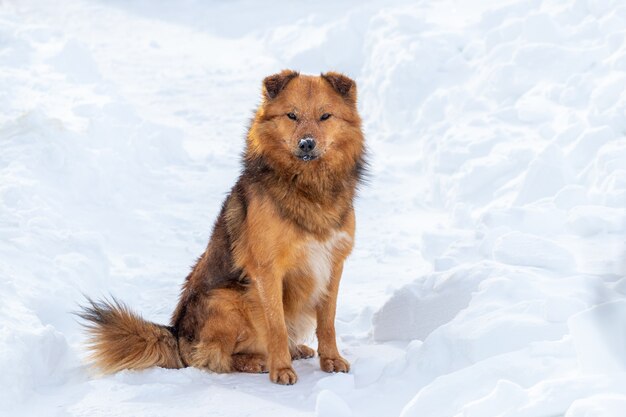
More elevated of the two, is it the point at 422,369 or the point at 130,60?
the point at 130,60

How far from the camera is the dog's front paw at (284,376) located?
14.3 ft

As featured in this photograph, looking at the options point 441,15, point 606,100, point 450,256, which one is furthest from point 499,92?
point 450,256

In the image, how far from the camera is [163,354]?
453 centimetres

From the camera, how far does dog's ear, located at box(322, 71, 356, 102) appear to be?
4562mm

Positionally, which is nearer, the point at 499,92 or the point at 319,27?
the point at 499,92

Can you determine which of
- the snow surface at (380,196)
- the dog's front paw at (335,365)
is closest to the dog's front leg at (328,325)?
the dog's front paw at (335,365)

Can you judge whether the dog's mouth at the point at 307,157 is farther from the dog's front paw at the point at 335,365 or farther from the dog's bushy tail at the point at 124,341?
the dog's bushy tail at the point at 124,341

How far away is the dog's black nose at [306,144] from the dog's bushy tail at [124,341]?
1264mm

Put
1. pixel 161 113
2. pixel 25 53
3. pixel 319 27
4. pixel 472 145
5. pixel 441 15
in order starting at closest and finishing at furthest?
1. pixel 472 145
2. pixel 25 53
3. pixel 161 113
4. pixel 441 15
5. pixel 319 27

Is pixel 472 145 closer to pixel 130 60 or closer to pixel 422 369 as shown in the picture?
pixel 422 369

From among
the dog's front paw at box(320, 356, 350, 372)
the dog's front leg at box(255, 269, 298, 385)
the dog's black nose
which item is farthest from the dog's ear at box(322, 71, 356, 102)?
the dog's front paw at box(320, 356, 350, 372)

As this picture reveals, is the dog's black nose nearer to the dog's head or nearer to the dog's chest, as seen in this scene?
the dog's head

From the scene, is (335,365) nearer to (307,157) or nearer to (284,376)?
(284,376)

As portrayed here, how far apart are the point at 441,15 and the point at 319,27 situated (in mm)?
1765
